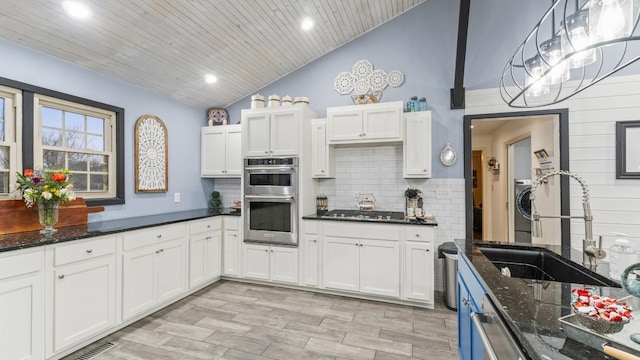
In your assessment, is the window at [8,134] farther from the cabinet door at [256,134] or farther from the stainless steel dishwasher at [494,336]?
the stainless steel dishwasher at [494,336]

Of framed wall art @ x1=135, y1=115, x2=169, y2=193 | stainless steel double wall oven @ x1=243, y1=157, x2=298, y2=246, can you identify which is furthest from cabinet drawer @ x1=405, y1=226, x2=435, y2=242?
framed wall art @ x1=135, y1=115, x2=169, y2=193

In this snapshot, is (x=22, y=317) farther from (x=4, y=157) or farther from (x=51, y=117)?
(x=51, y=117)

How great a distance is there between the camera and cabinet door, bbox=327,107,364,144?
3.51 m

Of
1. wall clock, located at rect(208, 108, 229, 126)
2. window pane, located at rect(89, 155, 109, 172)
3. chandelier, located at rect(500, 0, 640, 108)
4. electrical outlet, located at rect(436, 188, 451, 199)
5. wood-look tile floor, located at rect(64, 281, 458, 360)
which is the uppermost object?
wall clock, located at rect(208, 108, 229, 126)

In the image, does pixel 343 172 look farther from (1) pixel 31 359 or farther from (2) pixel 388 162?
(1) pixel 31 359

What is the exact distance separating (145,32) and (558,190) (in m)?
4.53

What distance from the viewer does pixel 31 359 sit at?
2.01 meters

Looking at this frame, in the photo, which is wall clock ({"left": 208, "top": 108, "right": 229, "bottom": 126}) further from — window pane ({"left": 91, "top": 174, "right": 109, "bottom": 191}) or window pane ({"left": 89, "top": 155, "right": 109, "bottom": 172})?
window pane ({"left": 91, "top": 174, "right": 109, "bottom": 191})

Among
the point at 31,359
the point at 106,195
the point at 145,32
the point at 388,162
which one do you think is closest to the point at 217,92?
the point at 145,32

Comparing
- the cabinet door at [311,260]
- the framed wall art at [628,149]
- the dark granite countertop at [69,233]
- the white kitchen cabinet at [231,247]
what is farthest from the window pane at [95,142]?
the framed wall art at [628,149]

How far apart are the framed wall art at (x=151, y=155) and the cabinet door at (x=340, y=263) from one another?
2231mm

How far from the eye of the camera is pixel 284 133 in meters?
3.67

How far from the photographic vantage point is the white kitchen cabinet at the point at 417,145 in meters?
3.38

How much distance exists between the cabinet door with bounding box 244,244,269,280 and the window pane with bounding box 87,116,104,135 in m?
2.09
